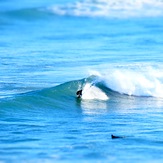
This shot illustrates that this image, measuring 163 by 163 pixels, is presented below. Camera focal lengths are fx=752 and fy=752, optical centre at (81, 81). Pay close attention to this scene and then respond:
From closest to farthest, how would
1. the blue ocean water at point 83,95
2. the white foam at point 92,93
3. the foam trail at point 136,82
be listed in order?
the blue ocean water at point 83,95, the white foam at point 92,93, the foam trail at point 136,82

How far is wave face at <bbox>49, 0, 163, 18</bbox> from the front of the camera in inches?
1437

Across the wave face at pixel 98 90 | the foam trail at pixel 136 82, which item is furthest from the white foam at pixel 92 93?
the foam trail at pixel 136 82

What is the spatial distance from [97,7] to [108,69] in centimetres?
2350

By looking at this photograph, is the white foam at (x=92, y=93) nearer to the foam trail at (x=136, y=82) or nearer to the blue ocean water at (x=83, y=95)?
the blue ocean water at (x=83, y=95)

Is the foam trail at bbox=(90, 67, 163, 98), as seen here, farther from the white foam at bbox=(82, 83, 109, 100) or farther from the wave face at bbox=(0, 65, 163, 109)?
the white foam at bbox=(82, 83, 109, 100)

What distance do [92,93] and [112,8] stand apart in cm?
2554

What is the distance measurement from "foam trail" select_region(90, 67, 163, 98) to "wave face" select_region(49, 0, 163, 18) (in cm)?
1967

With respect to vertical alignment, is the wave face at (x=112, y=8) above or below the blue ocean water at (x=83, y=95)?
above

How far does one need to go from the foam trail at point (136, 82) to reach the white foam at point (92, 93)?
381 mm

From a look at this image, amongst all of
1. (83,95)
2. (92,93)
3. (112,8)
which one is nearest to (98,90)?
(92,93)

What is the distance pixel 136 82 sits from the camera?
15070 millimetres

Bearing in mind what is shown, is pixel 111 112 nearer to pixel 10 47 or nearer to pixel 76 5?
pixel 10 47

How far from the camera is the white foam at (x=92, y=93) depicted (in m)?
14.2

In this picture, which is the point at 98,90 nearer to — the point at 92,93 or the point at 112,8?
the point at 92,93
